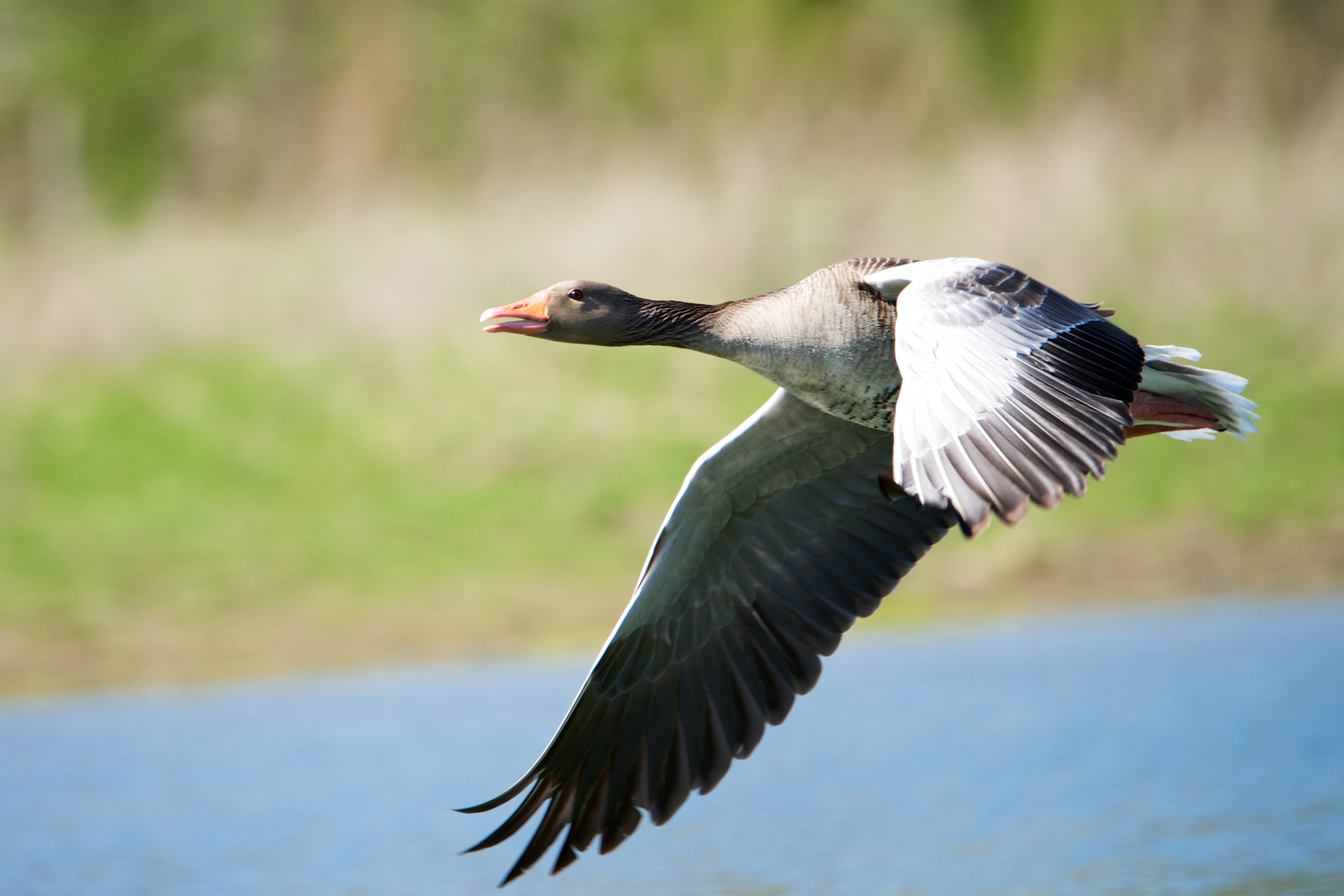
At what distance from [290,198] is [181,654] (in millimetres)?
8478

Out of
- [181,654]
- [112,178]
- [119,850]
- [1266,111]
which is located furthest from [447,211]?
[119,850]

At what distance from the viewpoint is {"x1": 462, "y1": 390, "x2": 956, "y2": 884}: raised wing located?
6273 mm

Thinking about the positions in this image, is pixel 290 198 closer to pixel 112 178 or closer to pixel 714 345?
pixel 112 178

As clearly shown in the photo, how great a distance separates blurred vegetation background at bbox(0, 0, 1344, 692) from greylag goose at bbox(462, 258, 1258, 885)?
19.5 ft

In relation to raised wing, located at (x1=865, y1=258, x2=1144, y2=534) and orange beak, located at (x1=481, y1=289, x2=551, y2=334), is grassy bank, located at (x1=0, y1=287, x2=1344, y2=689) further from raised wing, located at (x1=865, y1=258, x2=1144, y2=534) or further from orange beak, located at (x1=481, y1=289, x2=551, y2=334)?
raised wing, located at (x1=865, y1=258, x2=1144, y2=534)

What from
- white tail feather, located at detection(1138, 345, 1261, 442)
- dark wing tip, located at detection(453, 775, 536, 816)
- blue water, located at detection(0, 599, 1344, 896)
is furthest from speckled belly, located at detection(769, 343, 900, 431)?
blue water, located at detection(0, 599, 1344, 896)

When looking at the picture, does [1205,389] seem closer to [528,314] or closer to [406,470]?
[528,314]

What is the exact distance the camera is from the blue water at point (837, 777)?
296 inches

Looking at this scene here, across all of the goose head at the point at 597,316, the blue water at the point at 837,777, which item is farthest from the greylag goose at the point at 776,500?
the blue water at the point at 837,777

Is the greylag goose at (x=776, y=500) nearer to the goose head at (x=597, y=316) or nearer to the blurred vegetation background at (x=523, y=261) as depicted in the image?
the goose head at (x=597, y=316)

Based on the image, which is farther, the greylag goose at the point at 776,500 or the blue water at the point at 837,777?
the blue water at the point at 837,777

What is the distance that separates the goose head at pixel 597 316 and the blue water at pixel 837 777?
262cm

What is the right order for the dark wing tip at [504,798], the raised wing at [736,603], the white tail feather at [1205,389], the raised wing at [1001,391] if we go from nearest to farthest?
the raised wing at [1001,391], the dark wing tip at [504,798], the raised wing at [736,603], the white tail feather at [1205,389]

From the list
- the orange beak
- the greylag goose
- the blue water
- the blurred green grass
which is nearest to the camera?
the greylag goose
